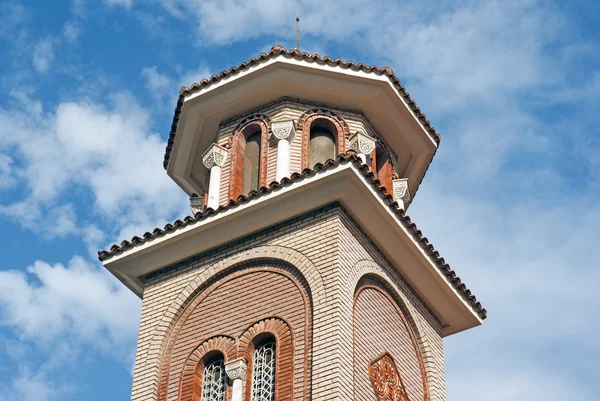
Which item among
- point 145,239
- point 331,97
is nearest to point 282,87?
point 331,97

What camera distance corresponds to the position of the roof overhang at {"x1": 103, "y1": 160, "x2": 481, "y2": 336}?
20.3m

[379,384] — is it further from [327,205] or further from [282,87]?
[282,87]

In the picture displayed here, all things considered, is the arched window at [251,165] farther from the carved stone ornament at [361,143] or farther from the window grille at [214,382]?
the window grille at [214,382]

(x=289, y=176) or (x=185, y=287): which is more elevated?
(x=289, y=176)

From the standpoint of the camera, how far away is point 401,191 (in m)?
23.5

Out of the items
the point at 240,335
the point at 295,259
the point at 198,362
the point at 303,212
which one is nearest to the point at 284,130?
the point at 303,212

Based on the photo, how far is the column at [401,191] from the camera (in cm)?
2345

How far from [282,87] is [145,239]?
12.4 ft

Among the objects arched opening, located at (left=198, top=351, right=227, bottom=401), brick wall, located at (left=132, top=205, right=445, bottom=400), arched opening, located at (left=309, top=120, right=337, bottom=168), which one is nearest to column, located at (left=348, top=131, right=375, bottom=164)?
arched opening, located at (left=309, top=120, right=337, bottom=168)

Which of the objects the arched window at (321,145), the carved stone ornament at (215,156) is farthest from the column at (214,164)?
the arched window at (321,145)

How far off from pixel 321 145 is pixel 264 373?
4.92 meters

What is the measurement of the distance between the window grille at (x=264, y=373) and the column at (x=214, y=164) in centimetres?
370

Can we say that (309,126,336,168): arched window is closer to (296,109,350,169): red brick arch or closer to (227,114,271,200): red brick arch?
(296,109,350,169): red brick arch

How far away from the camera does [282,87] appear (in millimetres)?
23047
